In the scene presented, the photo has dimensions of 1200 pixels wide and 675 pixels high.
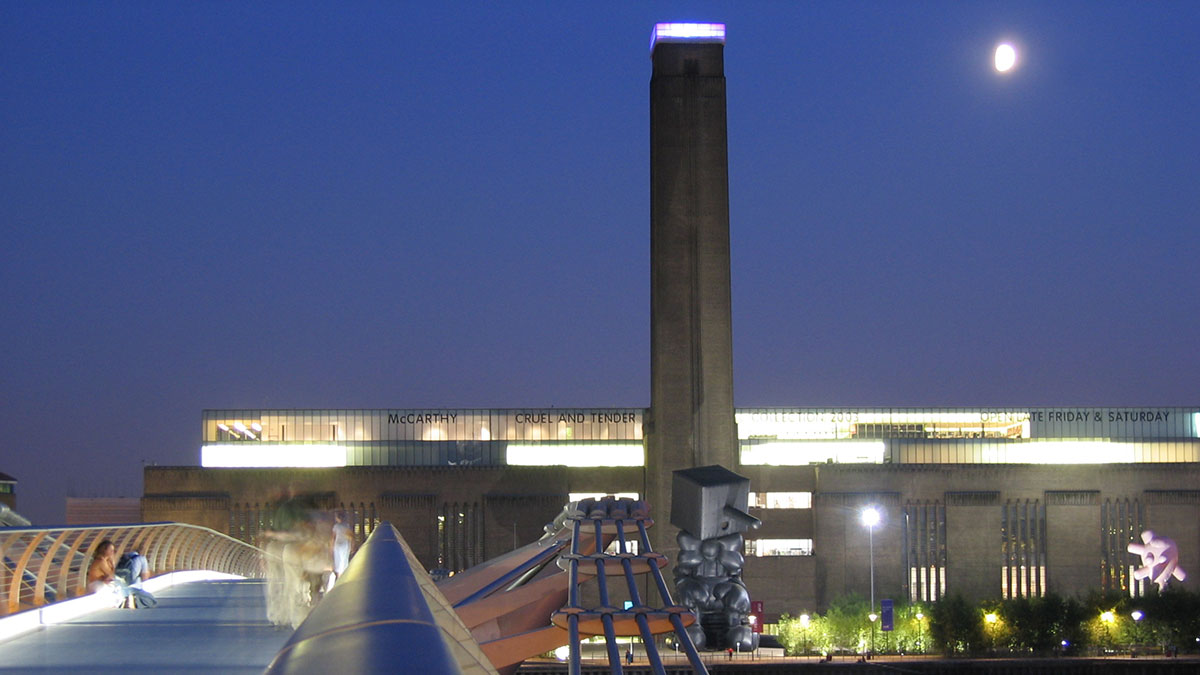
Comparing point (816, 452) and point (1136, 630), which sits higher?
point (816, 452)

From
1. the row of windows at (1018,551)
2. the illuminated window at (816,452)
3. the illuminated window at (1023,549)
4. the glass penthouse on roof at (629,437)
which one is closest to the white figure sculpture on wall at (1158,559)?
the row of windows at (1018,551)

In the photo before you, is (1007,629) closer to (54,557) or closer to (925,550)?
(925,550)

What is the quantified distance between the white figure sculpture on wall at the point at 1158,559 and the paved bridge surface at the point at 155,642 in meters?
68.4

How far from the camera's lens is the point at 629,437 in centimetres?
8544

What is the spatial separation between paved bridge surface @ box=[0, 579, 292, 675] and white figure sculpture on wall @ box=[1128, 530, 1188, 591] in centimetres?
6839

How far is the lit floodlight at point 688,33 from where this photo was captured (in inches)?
3007

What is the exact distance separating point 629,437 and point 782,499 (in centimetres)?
1096

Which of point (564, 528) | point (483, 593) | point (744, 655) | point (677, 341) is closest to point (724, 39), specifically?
point (677, 341)

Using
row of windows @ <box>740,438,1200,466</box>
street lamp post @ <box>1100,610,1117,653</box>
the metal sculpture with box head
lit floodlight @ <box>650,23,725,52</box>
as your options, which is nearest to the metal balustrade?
the metal sculpture with box head

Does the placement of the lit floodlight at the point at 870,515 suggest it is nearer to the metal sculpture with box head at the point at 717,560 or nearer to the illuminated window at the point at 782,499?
the illuminated window at the point at 782,499

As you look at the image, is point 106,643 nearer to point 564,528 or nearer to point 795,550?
point 564,528

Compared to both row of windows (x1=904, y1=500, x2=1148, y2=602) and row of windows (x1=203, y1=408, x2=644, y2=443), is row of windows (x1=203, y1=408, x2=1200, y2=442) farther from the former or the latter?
row of windows (x1=904, y1=500, x2=1148, y2=602)

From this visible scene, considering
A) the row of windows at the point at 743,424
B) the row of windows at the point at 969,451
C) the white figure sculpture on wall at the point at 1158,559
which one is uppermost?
the row of windows at the point at 743,424

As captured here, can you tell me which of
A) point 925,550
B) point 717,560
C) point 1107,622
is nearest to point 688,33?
point 925,550
